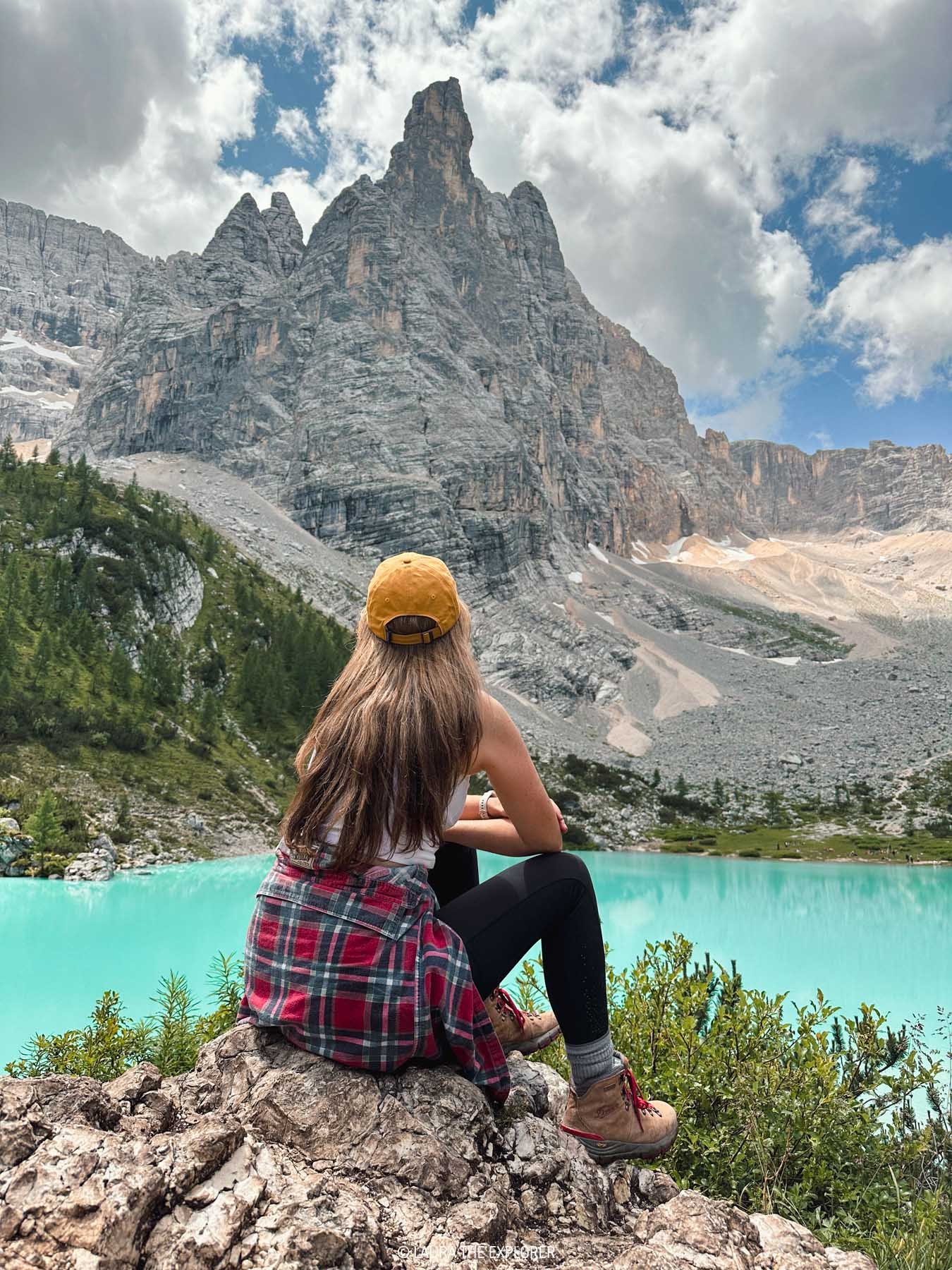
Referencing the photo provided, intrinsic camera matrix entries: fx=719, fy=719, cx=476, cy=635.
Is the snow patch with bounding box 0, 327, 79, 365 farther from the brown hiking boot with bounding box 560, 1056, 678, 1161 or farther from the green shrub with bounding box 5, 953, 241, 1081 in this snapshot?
the brown hiking boot with bounding box 560, 1056, 678, 1161

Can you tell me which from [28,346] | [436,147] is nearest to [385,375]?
[436,147]

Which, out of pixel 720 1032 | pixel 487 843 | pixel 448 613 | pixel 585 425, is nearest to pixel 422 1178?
pixel 487 843

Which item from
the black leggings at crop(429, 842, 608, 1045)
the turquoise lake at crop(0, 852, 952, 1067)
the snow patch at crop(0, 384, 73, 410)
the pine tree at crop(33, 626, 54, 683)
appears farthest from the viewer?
the snow patch at crop(0, 384, 73, 410)

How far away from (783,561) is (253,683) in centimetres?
12688

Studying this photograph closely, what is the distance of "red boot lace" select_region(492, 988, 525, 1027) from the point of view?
3162mm

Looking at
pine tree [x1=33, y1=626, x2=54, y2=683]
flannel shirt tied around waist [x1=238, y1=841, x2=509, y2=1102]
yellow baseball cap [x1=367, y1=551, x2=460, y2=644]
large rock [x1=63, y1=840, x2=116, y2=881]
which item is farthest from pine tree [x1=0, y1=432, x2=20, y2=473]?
flannel shirt tied around waist [x1=238, y1=841, x2=509, y2=1102]

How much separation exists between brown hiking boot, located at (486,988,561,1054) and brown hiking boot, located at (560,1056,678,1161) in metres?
0.52

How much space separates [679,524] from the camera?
159m

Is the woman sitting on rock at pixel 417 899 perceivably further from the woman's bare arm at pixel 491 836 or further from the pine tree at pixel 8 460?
the pine tree at pixel 8 460

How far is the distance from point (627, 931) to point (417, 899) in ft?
75.0

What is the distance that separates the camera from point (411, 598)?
2521mm

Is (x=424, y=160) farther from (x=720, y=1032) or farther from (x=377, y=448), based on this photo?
(x=720, y=1032)

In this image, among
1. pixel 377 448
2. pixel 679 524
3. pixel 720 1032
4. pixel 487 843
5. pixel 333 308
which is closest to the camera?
pixel 487 843

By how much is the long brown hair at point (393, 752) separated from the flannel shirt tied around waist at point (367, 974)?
116 millimetres
